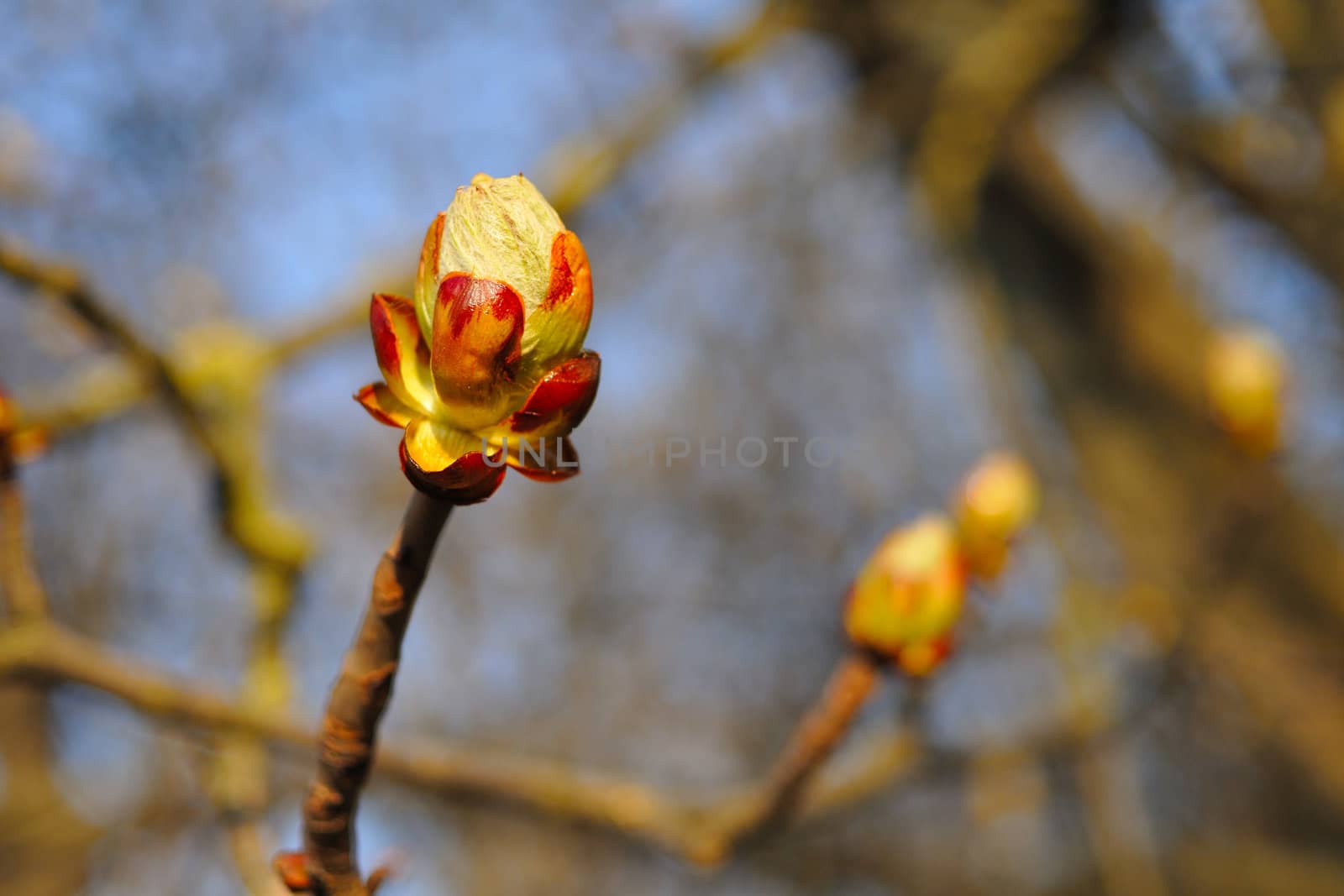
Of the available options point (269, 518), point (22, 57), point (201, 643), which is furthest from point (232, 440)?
point (201, 643)

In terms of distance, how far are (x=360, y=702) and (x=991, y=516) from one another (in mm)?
614

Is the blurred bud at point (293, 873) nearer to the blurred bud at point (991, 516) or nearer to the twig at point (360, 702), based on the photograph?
the twig at point (360, 702)

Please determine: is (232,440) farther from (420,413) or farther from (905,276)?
(905,276)

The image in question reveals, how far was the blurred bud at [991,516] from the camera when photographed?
2.66 feet

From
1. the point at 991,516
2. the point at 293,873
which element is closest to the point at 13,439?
the point at 293,873

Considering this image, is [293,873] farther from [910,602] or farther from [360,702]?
[910,602]

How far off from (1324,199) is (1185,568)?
2.29 ft

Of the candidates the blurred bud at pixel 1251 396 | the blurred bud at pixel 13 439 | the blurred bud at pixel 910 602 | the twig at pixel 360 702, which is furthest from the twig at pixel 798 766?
the blurred bud at pixel 1251 396

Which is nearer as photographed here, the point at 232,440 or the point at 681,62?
the point at 232,440

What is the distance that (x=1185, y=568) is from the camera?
189cm

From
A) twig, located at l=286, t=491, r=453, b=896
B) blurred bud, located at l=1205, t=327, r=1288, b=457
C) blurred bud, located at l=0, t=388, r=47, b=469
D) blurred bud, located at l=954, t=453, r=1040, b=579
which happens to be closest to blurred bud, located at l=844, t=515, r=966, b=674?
blurred bud, located at l=954, t=453, r=1040, b=579

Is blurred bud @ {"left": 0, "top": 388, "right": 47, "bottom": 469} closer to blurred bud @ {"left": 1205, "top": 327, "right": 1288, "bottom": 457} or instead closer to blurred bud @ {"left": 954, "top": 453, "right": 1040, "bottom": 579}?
blurred bud @ {"left": 954, "top": 453, "right": 1040, "bottom": 579}

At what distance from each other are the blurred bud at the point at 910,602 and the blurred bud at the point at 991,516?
127mm

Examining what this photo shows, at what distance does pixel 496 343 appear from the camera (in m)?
0.29
